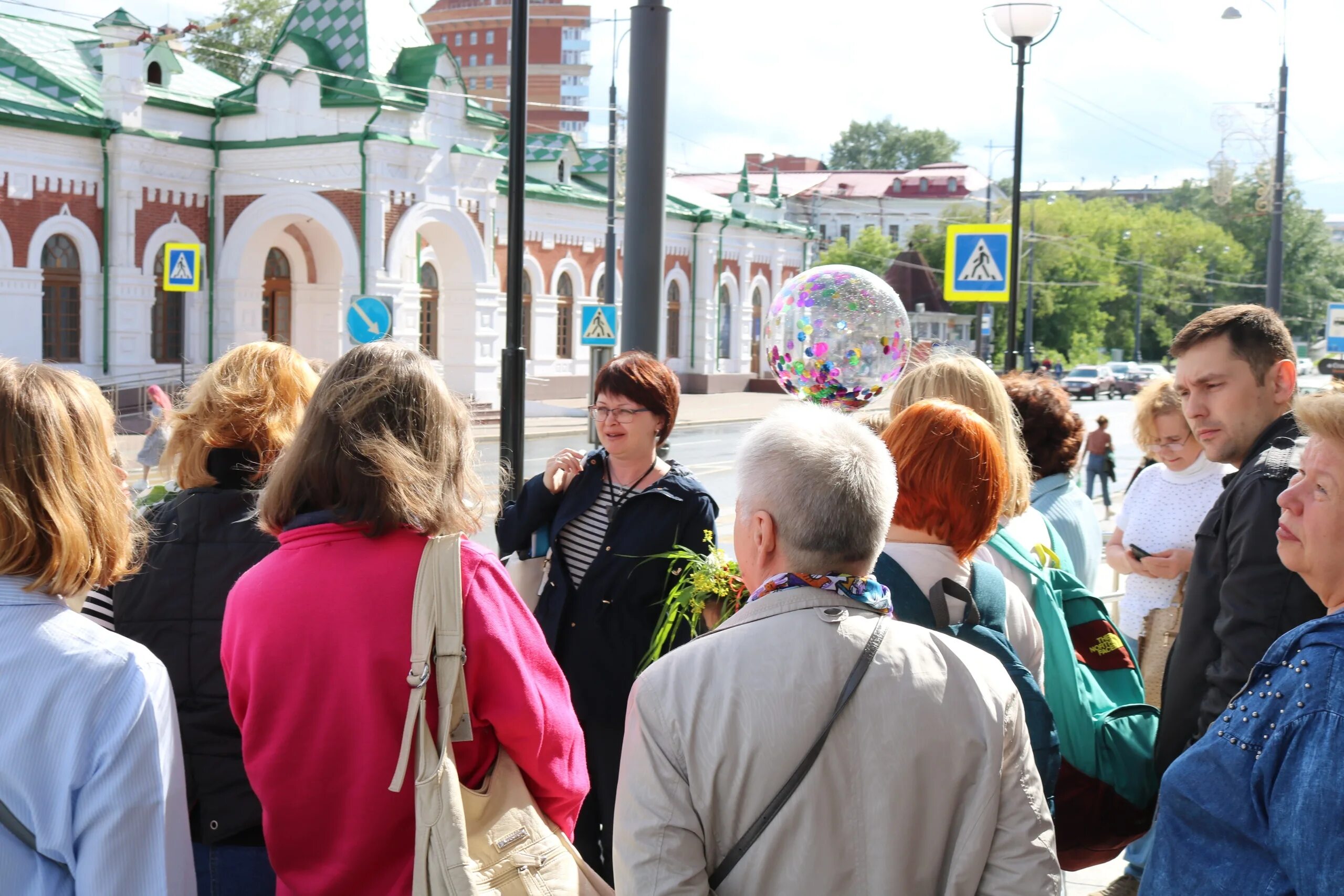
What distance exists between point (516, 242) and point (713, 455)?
1690 centimetres

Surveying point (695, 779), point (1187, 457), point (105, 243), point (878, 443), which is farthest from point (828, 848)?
point (105, 243)

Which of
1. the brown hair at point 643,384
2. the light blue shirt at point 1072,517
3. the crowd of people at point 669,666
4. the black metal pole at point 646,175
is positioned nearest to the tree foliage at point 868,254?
the black metal pole at point 646,175

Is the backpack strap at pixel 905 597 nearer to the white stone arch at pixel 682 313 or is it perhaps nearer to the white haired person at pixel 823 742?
the white haired person at pixel 823 742

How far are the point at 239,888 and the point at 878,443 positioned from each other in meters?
1.73

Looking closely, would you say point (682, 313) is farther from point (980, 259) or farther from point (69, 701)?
point (69, 701)

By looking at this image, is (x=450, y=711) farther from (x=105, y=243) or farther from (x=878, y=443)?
(x=105, y=243)

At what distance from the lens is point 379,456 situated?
2424mm

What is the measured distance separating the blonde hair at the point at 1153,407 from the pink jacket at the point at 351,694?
3.47 metres

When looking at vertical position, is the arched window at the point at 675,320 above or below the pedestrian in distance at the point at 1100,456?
above

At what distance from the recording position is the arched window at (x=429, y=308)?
99.6 ft

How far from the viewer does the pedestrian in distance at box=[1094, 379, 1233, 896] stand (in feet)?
14.9

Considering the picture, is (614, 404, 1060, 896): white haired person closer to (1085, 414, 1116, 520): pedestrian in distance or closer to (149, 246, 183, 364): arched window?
(1085, 414, 1116, 520): pedestrian in distance

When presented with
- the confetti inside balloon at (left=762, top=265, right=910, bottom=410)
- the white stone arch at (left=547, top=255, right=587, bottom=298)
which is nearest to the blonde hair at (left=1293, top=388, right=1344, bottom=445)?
the confetti inside balloon at (left=762, top=265, right=910, bottom=410)

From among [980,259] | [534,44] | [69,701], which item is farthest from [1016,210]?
[534,44]
